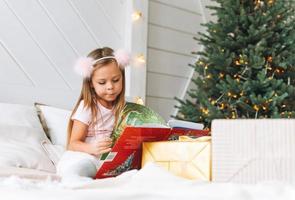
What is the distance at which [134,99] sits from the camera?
3.17 metres

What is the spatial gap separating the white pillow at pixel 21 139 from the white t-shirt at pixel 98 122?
26cm

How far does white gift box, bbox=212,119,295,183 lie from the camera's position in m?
1.19

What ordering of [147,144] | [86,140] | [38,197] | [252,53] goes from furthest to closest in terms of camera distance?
1. [252,53]
2. [86,140]
3. [147,144]
4. [38,197]

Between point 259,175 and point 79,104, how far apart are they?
860 millimetres

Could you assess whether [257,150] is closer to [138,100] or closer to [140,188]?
[140,188]

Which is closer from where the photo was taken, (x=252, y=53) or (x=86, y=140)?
(x=86, y=140)

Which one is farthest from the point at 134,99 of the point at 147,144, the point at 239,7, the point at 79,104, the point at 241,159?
the point at 241,159

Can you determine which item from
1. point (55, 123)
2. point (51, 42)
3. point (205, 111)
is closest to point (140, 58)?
point (205, 111)

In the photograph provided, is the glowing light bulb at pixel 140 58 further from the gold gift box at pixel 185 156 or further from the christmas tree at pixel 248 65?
the gold gift box at pixel 185 156

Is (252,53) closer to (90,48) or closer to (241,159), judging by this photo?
(90,48)

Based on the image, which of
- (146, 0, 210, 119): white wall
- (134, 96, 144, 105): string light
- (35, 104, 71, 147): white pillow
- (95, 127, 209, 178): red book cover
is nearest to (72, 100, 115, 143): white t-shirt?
(95, 127, 209, 178): red book cover

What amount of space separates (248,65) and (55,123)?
1361mm

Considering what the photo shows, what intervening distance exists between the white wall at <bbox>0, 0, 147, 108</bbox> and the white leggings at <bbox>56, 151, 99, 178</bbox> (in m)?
1.05

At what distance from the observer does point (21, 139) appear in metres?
2.05
